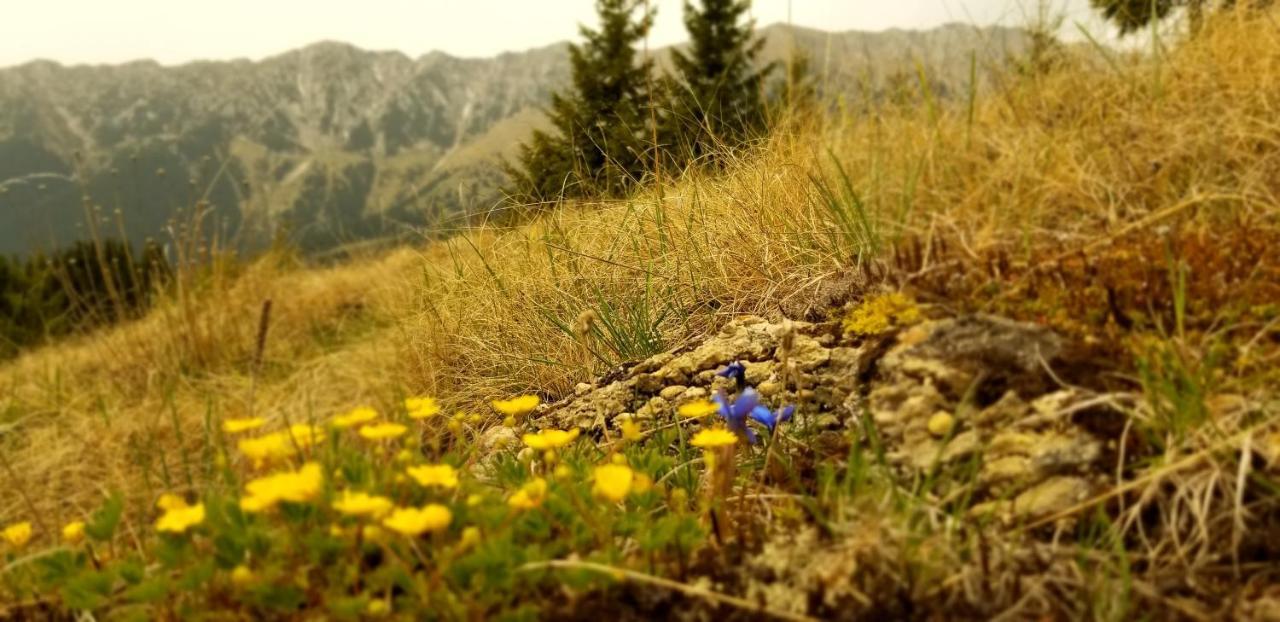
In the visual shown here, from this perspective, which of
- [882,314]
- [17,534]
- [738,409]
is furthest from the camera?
[882,314]

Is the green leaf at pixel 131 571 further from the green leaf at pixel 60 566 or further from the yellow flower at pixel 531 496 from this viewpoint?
the yellow flower at pixel 531 496

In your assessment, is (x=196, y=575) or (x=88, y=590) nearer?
(x=196, y=575)

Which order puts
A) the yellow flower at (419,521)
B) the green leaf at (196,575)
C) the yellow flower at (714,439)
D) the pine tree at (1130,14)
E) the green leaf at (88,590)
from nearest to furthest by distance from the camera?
the yellow flower at (419,521) < the green leaf at (196,575) < the green leaf at (88,590) < the yellow flower at (714,439) < the pine tree at (1130,14)

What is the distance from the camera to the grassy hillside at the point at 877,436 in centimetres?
123

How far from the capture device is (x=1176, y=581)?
1.17m

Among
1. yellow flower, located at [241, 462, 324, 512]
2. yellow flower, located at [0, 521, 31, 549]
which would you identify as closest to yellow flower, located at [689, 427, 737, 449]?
yellow flower, located at [241, 462, 324, 512]

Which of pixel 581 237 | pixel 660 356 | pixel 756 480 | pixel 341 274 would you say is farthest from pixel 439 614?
pixel 341 274

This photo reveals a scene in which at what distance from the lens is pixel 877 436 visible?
162 centimetres

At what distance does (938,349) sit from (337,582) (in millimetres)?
1261

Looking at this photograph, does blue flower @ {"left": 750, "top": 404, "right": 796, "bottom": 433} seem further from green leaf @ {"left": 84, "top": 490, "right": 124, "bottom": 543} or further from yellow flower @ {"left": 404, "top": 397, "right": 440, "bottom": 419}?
green leaf @ {"left": 84, "top": 490, "right": 124, "bottom": 543}

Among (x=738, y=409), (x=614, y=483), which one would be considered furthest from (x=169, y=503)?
(x=738, y=409)

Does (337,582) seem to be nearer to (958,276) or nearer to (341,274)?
(958,276)

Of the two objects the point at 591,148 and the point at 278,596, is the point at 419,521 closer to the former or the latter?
the point at 278,596

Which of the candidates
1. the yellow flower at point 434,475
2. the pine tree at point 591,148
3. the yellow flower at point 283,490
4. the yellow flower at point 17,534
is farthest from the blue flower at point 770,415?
the pine tree at point 591,148
